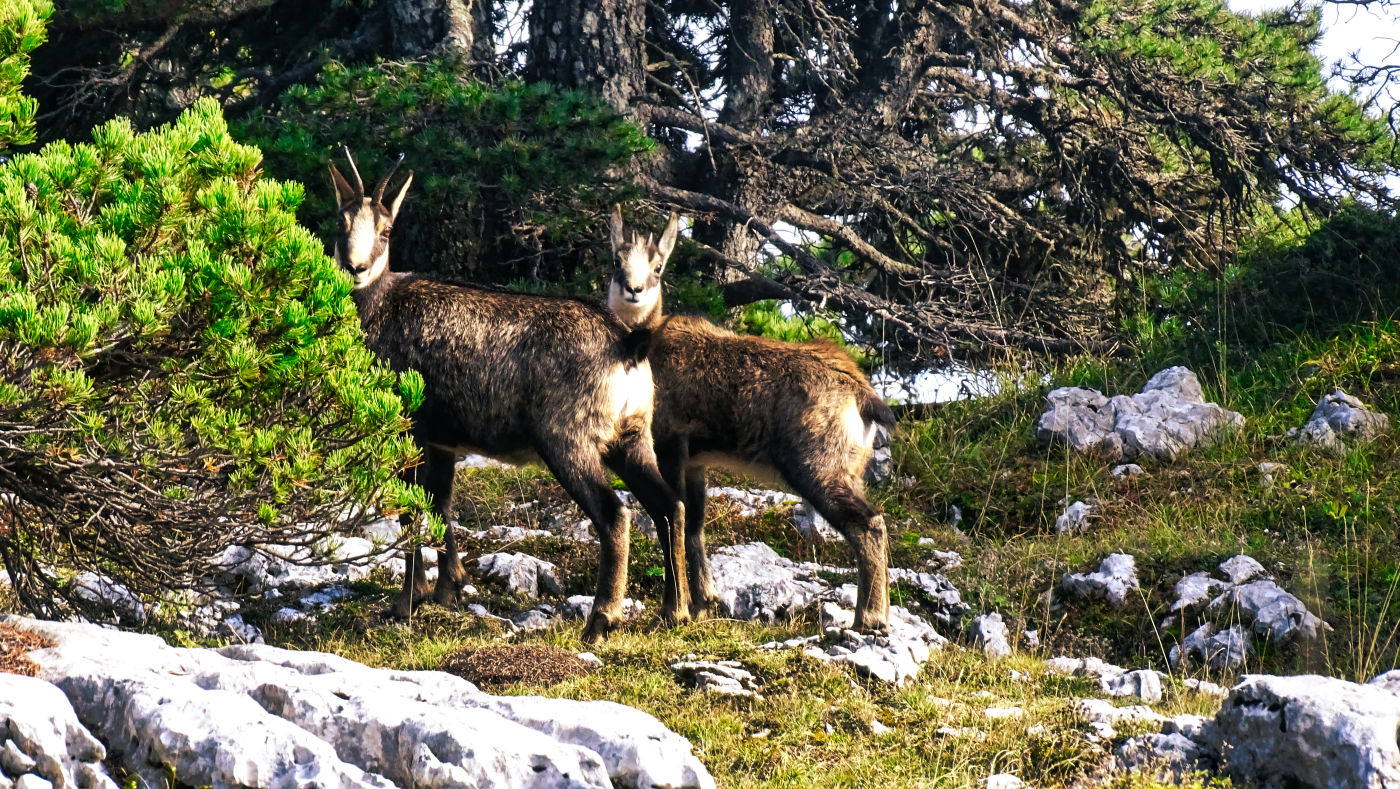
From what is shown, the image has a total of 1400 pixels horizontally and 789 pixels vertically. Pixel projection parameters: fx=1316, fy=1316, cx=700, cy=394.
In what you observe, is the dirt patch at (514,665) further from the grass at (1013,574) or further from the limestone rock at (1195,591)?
the limestone rock at (1195,591)

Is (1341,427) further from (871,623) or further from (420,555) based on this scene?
(420,555)

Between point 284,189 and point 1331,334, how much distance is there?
9.36m

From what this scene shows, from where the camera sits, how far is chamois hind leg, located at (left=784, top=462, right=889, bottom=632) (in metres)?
7.19

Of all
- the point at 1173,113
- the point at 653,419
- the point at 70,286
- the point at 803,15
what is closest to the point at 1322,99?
the point at 1173,113

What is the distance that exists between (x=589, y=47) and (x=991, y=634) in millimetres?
7225

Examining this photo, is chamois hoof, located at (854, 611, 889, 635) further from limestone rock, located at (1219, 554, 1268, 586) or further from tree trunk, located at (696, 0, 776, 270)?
tree trunk, located at (696, 0, 776, 270)

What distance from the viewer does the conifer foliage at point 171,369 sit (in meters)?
4.70

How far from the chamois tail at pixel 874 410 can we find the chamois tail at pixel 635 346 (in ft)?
4.27

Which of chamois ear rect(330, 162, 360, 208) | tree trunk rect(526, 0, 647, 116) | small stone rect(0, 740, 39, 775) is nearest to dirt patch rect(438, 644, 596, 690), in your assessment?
small stone rect(0, 740, 39, 775)

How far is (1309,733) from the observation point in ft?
14.3

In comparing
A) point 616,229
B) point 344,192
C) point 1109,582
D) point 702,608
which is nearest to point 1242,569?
point 1109,582

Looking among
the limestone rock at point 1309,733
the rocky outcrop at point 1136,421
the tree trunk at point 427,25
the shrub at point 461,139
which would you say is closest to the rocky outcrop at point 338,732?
the limestone rock at point 1309,733

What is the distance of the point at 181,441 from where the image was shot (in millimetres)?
5418

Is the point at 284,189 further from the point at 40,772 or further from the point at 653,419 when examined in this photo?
the point at 653,419
